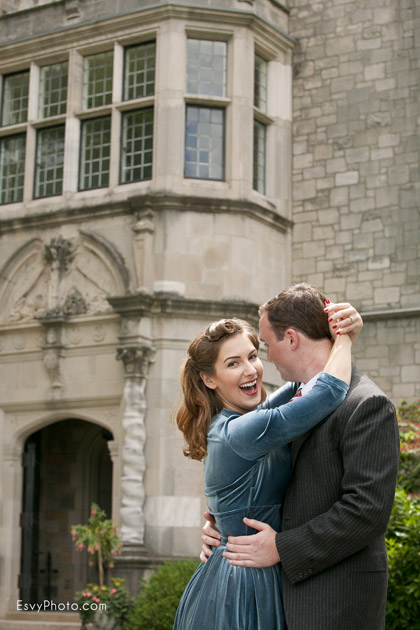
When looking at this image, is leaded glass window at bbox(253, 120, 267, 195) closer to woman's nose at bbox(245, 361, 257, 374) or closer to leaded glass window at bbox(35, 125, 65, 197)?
leaded glass window at bbox(35, 125, 65, 197)

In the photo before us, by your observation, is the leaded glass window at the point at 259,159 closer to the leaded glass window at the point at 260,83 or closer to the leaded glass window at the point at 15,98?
the leaded glass window at the point at 260,83

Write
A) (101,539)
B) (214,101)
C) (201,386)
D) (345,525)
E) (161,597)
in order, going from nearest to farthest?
(345,525), (201,386), (161,597), (101,539), (214,101)

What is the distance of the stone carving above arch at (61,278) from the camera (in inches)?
478

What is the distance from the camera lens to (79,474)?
1467 cm

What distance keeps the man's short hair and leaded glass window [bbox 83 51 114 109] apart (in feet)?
33.5

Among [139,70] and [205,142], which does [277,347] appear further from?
[139,70]

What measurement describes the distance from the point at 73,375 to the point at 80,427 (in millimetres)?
2675

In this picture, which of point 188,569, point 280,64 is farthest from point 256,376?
point 280,64

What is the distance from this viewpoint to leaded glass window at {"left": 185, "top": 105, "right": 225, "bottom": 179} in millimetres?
12301

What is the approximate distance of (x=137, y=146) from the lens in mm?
12539

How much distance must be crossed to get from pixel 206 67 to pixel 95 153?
1.85m

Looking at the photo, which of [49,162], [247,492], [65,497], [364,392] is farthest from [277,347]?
[65,497]

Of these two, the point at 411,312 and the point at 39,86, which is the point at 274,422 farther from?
the point at 39,86

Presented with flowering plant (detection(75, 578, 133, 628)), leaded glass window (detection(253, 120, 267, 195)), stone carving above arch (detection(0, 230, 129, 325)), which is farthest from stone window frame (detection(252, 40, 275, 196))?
flowering plant (detection(75, 578, 133, 628))
